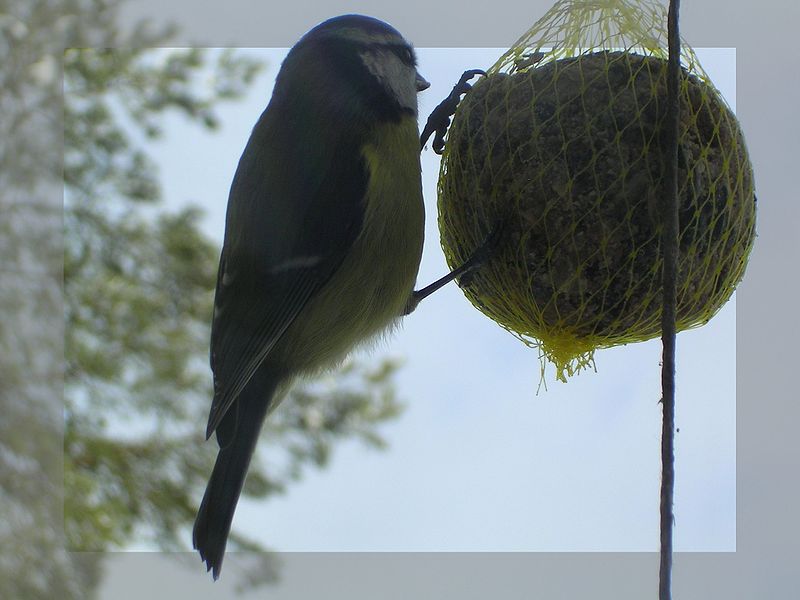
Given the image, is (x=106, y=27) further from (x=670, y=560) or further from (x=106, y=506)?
(x=670, y=560)

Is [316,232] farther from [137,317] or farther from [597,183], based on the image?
[137,317]

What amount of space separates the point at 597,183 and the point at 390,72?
41 cm

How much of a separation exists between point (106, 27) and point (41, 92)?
35cm

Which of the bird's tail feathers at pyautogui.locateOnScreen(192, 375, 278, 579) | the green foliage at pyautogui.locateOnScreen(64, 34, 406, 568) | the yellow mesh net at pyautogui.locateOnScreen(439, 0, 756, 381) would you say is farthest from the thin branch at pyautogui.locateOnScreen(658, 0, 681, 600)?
the green foliage at pyautogui.locateOnScreen(64, 34, 406, 568)

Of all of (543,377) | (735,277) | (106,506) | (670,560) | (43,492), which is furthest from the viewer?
(106,506)

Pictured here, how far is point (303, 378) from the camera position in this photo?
1.33 m

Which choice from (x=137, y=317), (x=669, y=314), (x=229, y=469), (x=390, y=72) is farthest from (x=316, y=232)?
(x=137, y=317)

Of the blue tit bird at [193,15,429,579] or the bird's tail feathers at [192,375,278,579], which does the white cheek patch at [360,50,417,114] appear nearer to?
the blue tit bird at [193,15,429,579]

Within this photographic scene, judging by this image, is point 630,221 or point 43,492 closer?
point 630,221

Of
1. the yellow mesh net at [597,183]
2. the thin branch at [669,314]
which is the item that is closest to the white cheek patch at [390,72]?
the yellow mesh net at [597,183]

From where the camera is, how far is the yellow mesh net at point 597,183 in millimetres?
962

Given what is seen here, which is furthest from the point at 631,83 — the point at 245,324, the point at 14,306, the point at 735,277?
the point at 14,306

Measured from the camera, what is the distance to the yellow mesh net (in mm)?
962

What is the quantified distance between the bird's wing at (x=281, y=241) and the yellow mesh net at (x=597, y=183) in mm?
181
